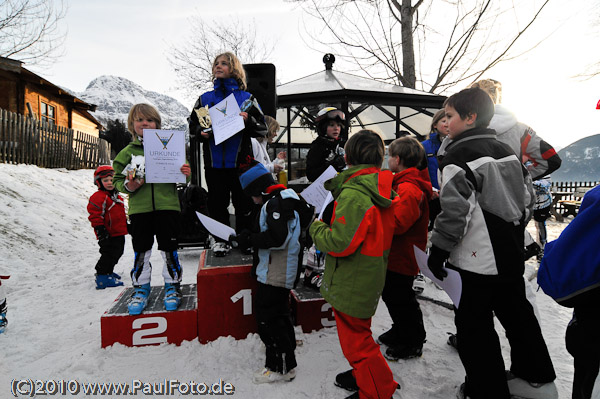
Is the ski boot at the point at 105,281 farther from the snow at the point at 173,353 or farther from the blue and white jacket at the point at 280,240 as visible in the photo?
the blue and white jacket at the point at 280,240

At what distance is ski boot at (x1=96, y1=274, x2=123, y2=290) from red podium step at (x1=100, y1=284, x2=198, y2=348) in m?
1.76

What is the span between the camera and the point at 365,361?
1.87m

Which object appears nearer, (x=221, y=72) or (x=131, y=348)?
(x=131, y=348)

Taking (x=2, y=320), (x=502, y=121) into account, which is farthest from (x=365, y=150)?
(x=2, y=320)

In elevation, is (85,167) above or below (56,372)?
above

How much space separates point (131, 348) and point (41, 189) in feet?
29.3

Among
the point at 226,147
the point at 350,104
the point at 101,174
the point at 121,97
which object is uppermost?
the point at 121,97

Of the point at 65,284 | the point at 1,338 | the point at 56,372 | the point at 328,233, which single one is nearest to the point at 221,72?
the point at 328,233

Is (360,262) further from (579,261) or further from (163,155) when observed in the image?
(163,155)

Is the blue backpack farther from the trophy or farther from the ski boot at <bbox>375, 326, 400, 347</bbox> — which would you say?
the trophy

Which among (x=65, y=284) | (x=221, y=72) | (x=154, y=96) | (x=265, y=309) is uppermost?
(x=154, y=96)

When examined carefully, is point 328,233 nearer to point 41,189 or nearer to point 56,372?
point 56,372

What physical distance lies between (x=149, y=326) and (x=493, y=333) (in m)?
2.52

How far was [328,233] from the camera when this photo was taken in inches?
76.5
